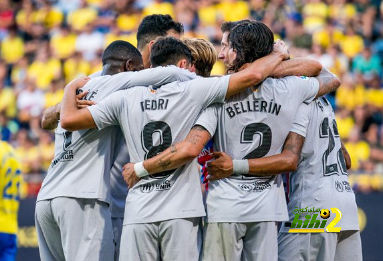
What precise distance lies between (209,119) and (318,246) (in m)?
1.42

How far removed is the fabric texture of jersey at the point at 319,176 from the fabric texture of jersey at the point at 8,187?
2748mm

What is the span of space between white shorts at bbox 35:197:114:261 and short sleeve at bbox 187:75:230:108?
1.29 metres

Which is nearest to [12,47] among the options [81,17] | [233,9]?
[81,17]

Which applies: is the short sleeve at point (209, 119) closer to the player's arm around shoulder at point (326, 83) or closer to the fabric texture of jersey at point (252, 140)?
the fabric texture of jersey at point (252, 140)

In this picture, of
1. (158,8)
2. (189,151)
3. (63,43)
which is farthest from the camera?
(63,43)

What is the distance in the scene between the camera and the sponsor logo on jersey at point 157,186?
5367 millimetres

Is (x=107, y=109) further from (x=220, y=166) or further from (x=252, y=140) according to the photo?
(x=252, y=140)

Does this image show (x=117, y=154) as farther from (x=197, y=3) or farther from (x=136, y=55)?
(x=197, y=3)

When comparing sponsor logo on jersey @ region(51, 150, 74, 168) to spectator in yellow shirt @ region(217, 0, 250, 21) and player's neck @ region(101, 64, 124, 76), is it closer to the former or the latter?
player's neck @ region(101, 64, 124, 76)

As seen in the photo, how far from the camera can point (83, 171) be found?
5.86 metres

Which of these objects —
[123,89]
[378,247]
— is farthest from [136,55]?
[378,247]

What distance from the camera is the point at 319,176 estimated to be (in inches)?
229

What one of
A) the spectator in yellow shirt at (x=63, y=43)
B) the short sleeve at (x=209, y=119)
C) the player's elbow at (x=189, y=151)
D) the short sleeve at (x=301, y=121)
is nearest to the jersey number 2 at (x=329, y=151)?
the short sleeve at (x=301, y=121)

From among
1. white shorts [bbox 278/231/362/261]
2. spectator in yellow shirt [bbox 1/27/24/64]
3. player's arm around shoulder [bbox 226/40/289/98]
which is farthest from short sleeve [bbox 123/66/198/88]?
spectator in yellow shirt [bbox 1/27/24/64]
